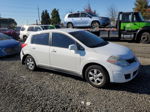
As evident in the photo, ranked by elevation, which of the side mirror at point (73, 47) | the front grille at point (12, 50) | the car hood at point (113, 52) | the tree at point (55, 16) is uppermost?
the tree at point (55, 16)

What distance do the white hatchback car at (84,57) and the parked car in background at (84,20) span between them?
9.69 m

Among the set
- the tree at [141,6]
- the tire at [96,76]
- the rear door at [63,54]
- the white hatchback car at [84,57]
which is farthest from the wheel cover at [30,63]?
the tree at [141,6]

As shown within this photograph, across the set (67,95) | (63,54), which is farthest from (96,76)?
(63,54)

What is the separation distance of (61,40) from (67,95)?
183 cm

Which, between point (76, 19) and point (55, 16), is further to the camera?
point (55, 16)

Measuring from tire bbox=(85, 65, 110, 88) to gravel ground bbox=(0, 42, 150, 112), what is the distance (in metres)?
0.16

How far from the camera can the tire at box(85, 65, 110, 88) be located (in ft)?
14.1

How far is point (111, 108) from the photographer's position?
136 inches

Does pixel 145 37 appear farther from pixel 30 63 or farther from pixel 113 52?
pixel 30 63

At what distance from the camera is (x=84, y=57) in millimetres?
4539

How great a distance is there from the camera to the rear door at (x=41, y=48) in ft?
18.0

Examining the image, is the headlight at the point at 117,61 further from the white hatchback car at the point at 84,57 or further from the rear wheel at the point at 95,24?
the rear wheel at the point at 95,24

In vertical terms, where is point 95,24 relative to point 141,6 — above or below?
below

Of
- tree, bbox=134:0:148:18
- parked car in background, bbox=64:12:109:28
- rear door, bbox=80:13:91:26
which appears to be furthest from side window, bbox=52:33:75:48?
tree, bbox=134:0:148:18
